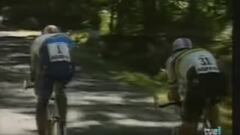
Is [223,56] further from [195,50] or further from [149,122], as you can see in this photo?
[149,122]

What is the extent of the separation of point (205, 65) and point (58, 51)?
1.03 meters

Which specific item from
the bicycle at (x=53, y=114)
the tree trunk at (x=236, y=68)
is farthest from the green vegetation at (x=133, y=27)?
the tree trunk at (x=236, y=68)

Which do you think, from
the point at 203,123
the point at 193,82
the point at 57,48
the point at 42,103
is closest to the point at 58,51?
the point at 57,48

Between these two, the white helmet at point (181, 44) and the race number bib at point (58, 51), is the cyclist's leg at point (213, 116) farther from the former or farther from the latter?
the race number bib at point (58, 51)

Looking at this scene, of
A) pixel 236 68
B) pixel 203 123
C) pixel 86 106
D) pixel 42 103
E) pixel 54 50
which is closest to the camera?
pixel 236 68

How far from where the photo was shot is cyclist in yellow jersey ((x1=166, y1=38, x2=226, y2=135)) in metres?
4.24

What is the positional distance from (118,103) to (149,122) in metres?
0.29

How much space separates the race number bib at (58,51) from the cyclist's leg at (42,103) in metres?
0.22

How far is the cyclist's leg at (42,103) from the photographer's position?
439 cm

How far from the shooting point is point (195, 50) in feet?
14.2

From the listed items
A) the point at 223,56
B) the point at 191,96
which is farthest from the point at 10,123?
the point at 223,56

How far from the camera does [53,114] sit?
176 inches

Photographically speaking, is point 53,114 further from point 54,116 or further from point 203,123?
point 203,123

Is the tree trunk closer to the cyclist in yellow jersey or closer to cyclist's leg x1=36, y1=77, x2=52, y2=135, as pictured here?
the cyclist in yellow jersey
